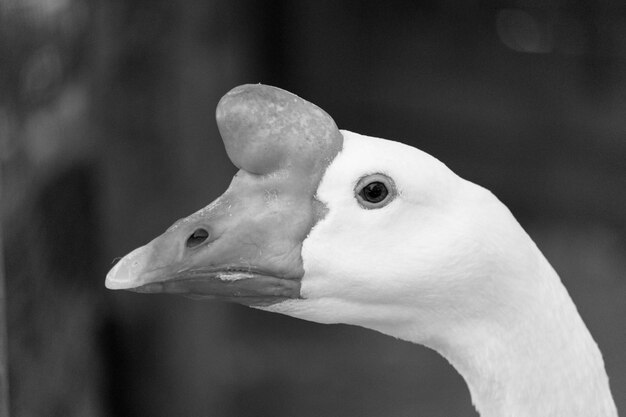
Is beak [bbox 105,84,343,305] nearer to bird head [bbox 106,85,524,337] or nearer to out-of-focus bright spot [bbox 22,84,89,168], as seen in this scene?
bird head [bbox 106,85,524,337]

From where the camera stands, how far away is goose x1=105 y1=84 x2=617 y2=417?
1988 mm

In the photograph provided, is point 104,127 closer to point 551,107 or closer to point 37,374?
point 37,374

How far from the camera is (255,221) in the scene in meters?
1.99

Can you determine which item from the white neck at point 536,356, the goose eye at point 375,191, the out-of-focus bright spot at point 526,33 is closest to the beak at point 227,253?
the goose eye at point 375,191

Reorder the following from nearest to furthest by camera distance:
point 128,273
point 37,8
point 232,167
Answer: point 128,273
point 37,8
point 232,167

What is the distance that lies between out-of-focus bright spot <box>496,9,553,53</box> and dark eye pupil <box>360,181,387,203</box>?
5.26 m

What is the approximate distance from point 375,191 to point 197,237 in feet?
1.19

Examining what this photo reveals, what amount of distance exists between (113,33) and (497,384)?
291cm

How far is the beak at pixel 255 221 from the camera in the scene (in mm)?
1976

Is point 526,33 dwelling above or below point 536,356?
above

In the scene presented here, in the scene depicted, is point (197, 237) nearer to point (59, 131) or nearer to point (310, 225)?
point (310, 225)

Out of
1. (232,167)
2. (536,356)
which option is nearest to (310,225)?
(536,356)

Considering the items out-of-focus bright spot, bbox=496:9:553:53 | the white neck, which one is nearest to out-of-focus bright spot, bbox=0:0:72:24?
the white neck

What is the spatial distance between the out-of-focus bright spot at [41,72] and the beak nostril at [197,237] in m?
1.70
